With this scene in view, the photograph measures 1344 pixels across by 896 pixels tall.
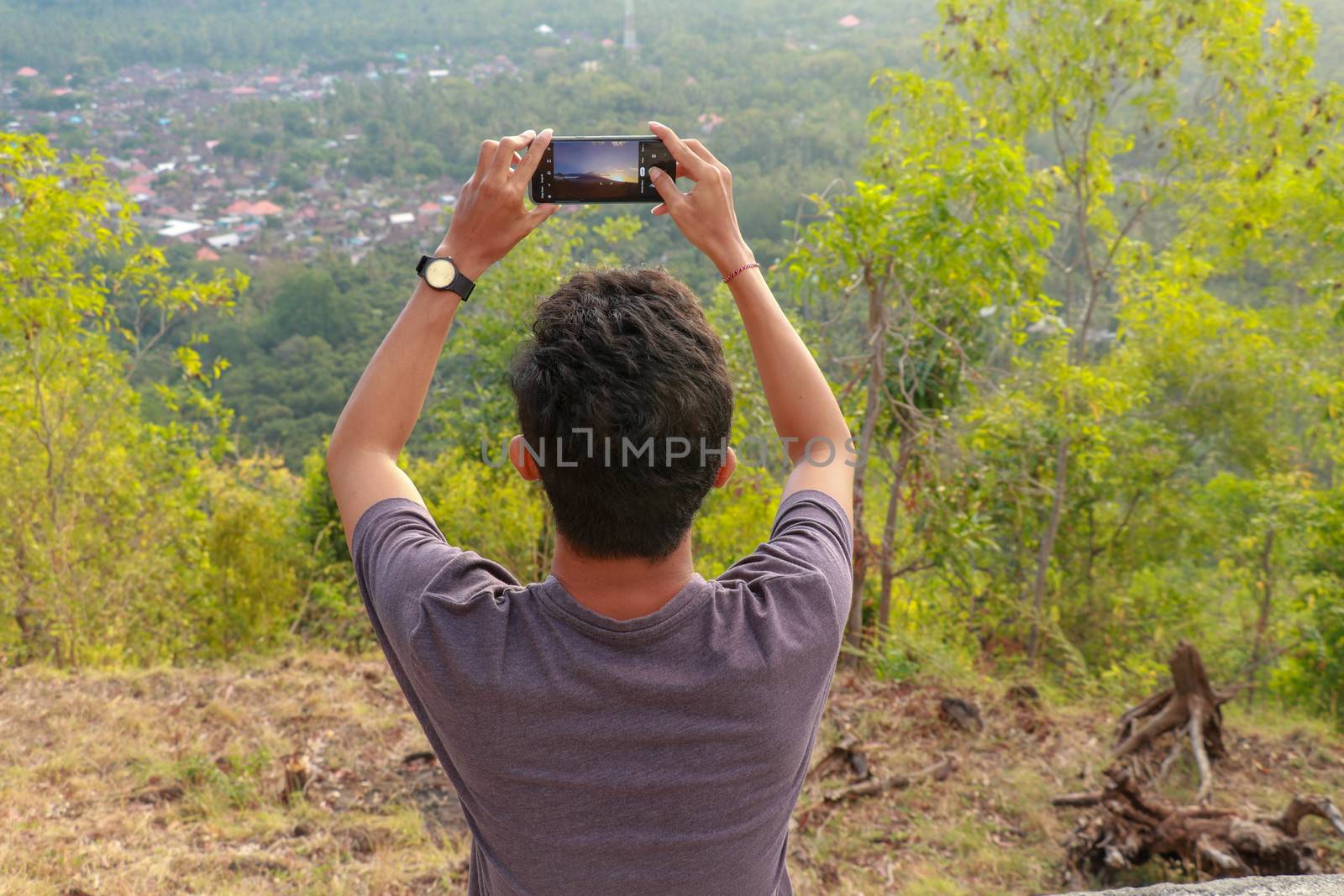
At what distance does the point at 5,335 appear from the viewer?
5918 millimetres

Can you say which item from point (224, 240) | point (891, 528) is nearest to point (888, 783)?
point (891, 528)

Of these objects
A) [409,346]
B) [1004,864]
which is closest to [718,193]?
[409,346]

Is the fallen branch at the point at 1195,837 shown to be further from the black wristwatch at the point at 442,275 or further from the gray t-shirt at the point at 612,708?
the black wristwatch at the point at 442,275

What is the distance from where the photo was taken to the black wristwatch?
111 centimetres

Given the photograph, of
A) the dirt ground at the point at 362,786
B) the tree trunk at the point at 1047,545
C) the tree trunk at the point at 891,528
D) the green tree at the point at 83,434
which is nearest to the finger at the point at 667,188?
the dirt ground at the point at 362,786

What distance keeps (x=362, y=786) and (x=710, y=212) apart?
11.0 feet

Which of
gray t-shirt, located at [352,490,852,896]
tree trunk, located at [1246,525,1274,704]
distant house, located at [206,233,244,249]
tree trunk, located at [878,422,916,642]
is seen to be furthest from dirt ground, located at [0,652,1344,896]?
distant house, located at [206,233,244,249]

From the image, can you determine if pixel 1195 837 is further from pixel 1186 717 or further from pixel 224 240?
pixel 224 240

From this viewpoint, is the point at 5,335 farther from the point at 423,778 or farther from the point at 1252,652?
the point at 1252,652

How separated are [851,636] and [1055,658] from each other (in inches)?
159

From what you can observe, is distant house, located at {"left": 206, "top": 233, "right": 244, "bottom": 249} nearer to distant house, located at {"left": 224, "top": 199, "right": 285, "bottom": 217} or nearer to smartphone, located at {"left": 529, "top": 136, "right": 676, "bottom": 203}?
distant house, located at {"left": 224, "top": 199, "right": 285, "bottom": 217}

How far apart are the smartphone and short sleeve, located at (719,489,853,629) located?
0.52 meters

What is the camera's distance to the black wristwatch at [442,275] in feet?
3.64

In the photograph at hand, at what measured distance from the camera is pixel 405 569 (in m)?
0.95
